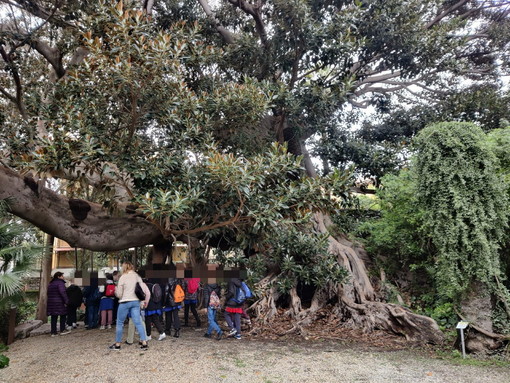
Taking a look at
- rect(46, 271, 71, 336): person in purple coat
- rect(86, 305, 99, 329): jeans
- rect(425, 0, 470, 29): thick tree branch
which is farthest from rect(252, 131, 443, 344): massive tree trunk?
rect(425, 0, 470, 29): thick tree branch

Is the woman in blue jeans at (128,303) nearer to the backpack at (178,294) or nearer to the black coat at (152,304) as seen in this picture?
the black coat at (152,304)

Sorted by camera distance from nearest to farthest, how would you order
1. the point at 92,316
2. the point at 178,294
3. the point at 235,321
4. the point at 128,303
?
the point at 128,303 < the point at 235,321 < the point at 178,294 < the point at 92,316

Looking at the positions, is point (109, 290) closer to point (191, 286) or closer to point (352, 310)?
point (191, 286)

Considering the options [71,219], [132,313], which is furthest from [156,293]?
[71,219]

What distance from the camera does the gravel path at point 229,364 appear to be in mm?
5168

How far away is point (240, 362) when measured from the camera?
5805 millimetres

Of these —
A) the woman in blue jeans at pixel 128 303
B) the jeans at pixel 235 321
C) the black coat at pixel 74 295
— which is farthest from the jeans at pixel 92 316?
the jeans at pixel 235 321

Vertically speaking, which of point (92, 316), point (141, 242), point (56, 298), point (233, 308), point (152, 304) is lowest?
point (92, 316)

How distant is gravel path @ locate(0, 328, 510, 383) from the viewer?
5168 mm

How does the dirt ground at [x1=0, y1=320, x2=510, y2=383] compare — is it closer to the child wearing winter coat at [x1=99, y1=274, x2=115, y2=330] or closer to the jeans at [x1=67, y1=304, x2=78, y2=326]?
the child wearing winter coat at [x1=99, y1=274, x2=115, y2=330]

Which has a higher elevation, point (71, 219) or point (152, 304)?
point (71, 219)

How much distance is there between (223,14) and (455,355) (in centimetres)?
1054

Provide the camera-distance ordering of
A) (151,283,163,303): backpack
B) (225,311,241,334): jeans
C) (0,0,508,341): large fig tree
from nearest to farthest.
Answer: (0,0,508,341): large fig tree, (151,283,163,303): backpack, (225,311,241,334): jeans

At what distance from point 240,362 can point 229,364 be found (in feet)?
0.65
